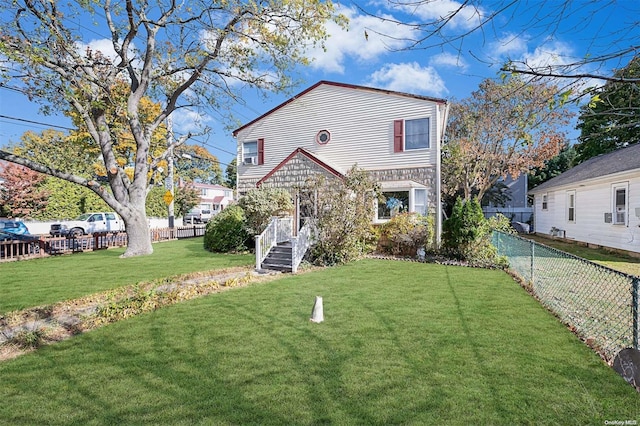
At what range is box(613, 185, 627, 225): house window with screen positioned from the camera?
12203mm

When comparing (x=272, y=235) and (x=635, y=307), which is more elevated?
(x=272, y=235)

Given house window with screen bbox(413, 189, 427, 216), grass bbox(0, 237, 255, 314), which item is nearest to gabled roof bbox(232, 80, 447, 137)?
house window with screen bbox(413, 189, 427, 216)

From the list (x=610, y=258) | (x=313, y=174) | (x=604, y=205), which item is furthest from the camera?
(x=604, y=205)

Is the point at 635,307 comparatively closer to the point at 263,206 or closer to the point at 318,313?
the point at 318,313

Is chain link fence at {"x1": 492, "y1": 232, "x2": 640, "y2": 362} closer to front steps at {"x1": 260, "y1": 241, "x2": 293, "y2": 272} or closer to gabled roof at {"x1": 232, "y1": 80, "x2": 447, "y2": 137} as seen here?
front steps at {"x1": 260, "y1": 241, "x2": 293, "y2": 272}

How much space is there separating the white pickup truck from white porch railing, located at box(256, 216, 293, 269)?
14.4 metres

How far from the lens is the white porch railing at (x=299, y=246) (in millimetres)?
9977

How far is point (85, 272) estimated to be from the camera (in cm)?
980

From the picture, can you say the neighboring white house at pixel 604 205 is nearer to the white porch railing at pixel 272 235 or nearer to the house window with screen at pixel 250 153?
the white porch railing at pixel 272 235

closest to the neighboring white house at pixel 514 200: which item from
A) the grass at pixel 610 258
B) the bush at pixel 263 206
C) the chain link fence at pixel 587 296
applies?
the grass at pixel 610 258

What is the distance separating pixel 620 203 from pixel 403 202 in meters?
7.72

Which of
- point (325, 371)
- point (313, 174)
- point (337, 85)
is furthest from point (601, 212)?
point (325, 371)

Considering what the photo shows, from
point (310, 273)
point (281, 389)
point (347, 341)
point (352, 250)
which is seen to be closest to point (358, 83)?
point (352, 250)

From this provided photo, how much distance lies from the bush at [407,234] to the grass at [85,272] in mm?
5074
